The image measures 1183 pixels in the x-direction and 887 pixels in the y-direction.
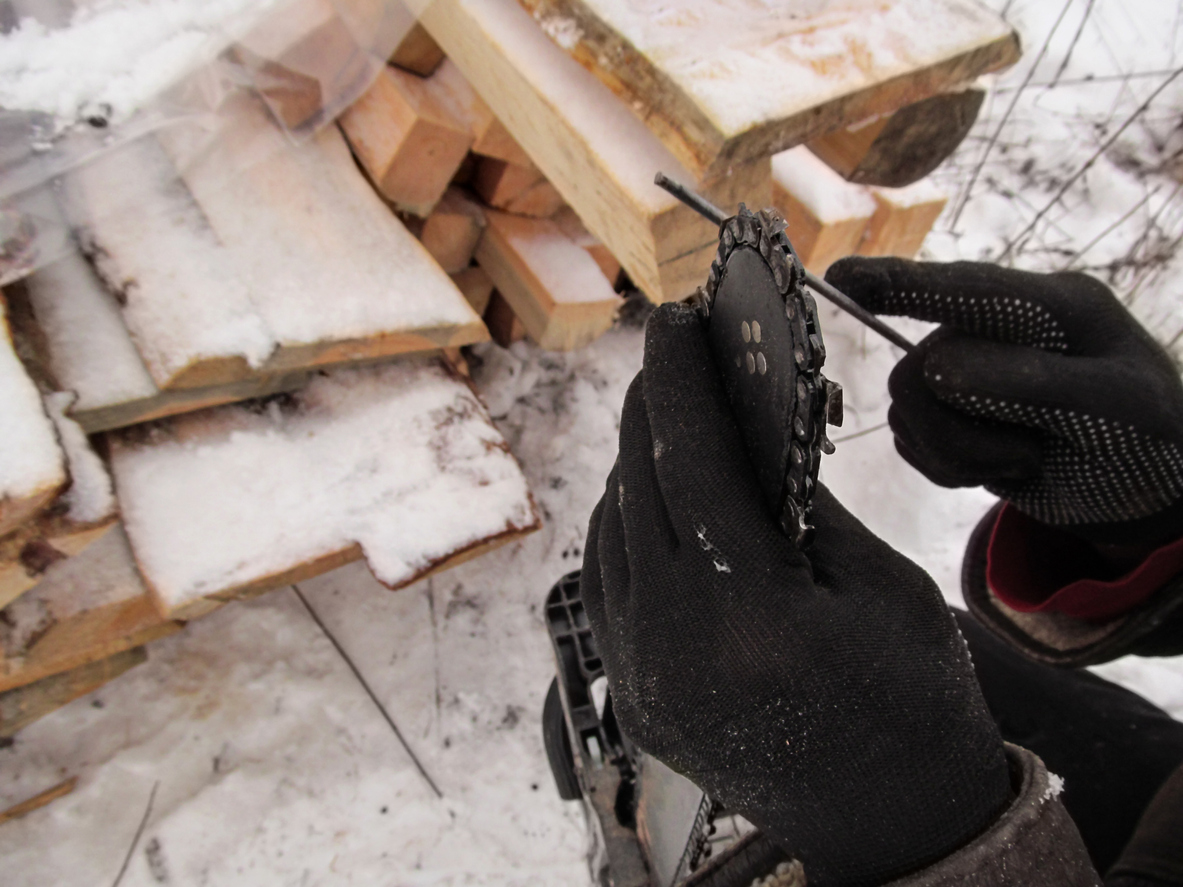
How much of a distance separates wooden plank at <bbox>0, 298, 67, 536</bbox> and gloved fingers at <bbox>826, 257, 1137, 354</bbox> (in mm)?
1447

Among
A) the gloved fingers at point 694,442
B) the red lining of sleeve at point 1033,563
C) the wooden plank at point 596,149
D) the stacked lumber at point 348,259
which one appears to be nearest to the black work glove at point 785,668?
the gloved fingers at point 694,442

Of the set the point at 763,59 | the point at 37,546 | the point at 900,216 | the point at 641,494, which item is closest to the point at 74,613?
the point at 37,546

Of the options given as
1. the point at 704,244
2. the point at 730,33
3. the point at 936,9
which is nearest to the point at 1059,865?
the point at 704,244

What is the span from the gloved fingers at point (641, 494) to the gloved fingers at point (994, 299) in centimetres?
55

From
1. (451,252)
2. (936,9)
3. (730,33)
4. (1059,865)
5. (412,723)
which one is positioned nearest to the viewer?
(1059,865)

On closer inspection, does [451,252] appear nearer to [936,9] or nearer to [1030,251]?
[936,9]

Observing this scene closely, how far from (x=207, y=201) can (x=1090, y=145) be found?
4081mm

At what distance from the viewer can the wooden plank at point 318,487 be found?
1.51m

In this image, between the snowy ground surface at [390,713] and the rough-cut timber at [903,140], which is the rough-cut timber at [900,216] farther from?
the snowy ground surface at [390,713]

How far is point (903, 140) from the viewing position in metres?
1.80

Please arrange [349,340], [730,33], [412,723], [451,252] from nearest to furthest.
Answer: [730,33] < [349,340] < [412,723] < [451,252]

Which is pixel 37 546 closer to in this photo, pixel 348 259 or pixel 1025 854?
pixel 348 259

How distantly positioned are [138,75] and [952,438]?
1.86 m

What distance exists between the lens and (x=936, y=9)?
4.81ft
